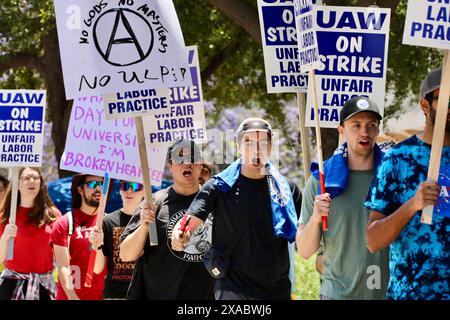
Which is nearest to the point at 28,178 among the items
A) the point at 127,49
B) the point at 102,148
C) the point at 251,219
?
the point at 102,148

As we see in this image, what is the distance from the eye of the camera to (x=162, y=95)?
27.6 ft

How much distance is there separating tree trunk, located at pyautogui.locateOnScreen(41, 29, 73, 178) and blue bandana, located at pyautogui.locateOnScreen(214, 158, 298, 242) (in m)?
11.9

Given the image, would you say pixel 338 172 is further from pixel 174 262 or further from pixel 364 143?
pixel 174 262

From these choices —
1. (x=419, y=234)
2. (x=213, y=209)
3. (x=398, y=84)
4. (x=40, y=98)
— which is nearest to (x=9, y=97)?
(x=40, y=98)

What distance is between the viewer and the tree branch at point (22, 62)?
18.5m

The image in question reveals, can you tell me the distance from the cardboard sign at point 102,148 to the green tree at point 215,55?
4.17 meters

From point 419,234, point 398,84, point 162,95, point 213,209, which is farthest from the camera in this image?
point 398,84

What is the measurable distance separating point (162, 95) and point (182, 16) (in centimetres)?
870

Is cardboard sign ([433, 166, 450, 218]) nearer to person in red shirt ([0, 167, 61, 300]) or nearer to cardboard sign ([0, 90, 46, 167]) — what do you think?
person in red shirt ([0, 167, 61, 300])

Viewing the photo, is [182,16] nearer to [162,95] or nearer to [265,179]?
[162,95]

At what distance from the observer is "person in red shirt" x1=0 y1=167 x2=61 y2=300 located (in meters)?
9.54

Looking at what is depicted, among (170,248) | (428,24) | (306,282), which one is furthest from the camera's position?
(306,282)

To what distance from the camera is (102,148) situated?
32.9 ft

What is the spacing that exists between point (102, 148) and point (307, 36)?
3.23 m
